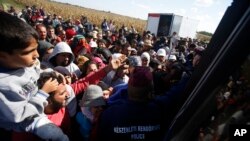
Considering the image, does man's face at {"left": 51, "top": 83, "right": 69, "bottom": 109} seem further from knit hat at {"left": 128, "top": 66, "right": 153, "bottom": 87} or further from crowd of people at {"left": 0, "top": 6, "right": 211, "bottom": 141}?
knit hat at {"left": 128, "top": 66, "right": 153, "bottom": 87}

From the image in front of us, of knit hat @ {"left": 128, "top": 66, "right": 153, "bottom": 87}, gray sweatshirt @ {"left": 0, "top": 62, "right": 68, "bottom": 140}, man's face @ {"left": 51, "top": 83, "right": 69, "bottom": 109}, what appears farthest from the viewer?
man's face @ {"left": 51, "top": 83, "right": 69, "bottom": 109}

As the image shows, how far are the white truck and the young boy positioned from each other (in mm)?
20449

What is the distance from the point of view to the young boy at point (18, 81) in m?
1.66

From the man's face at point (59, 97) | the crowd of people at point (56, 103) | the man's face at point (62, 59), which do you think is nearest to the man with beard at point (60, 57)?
the man's face at point (62, 59)

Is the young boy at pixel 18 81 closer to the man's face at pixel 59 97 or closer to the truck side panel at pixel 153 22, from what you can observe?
the man's face at pixel 59 97

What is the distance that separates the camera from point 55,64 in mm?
4676

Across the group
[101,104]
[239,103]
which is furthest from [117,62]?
[239,103]

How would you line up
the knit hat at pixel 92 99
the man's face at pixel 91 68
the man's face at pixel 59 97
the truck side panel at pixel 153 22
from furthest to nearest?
the truck side panel at pixel 153 22, the man's face at pixel 91 68, the knit hat at pixel 92 99, the man's face at pixel 59 97

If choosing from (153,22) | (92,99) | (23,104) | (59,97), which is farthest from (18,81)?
(153,22)

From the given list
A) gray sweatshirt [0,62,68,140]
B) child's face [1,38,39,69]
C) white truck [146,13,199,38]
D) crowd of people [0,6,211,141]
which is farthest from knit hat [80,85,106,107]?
white truck [146,13,199,38]

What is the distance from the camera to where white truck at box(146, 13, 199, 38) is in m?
21.6

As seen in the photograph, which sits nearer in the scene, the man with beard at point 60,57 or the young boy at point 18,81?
the young boy at point 18,81

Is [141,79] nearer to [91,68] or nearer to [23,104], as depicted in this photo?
[23,104]

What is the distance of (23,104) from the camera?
1722 mm
